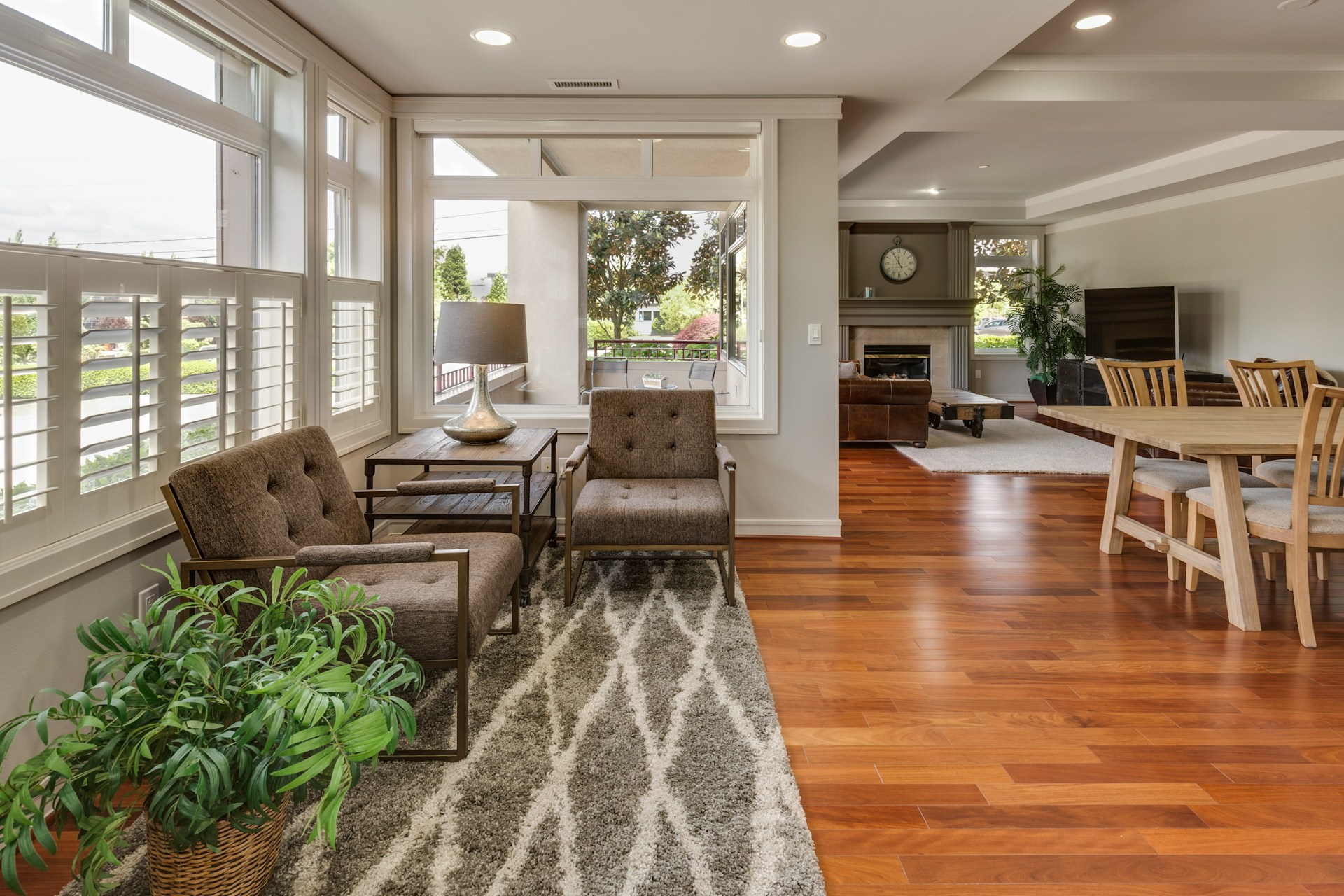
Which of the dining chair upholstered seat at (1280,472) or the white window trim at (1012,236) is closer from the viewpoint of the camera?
the dining chair upholstered seat at (1280,472)

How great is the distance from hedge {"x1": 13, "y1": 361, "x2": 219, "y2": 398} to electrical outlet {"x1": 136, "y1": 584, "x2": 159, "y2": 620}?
0.58 m

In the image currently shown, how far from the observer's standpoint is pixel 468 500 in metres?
3.56

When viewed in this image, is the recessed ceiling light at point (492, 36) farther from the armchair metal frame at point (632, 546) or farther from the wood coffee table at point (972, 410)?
the wood coffee table at point (972, 410)

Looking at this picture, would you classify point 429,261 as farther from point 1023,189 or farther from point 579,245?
point 1023,189

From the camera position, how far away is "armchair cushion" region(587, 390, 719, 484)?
4090 mm

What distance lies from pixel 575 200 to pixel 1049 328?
304 inches

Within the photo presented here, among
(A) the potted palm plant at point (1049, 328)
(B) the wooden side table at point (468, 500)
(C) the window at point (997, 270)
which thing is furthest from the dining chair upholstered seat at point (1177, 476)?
(C) the window at point (997, 270)

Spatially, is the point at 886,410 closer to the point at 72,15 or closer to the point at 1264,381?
the point at 1264,381

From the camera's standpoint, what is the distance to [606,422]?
4.11 m

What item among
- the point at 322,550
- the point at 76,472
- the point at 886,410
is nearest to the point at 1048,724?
the point at 322,550

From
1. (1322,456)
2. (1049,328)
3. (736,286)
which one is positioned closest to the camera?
(1322,456)

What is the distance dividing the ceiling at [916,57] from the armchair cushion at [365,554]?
210cm

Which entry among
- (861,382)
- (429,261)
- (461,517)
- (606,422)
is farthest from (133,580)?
(861,382)

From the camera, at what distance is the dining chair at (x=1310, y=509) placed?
9.62 ft
